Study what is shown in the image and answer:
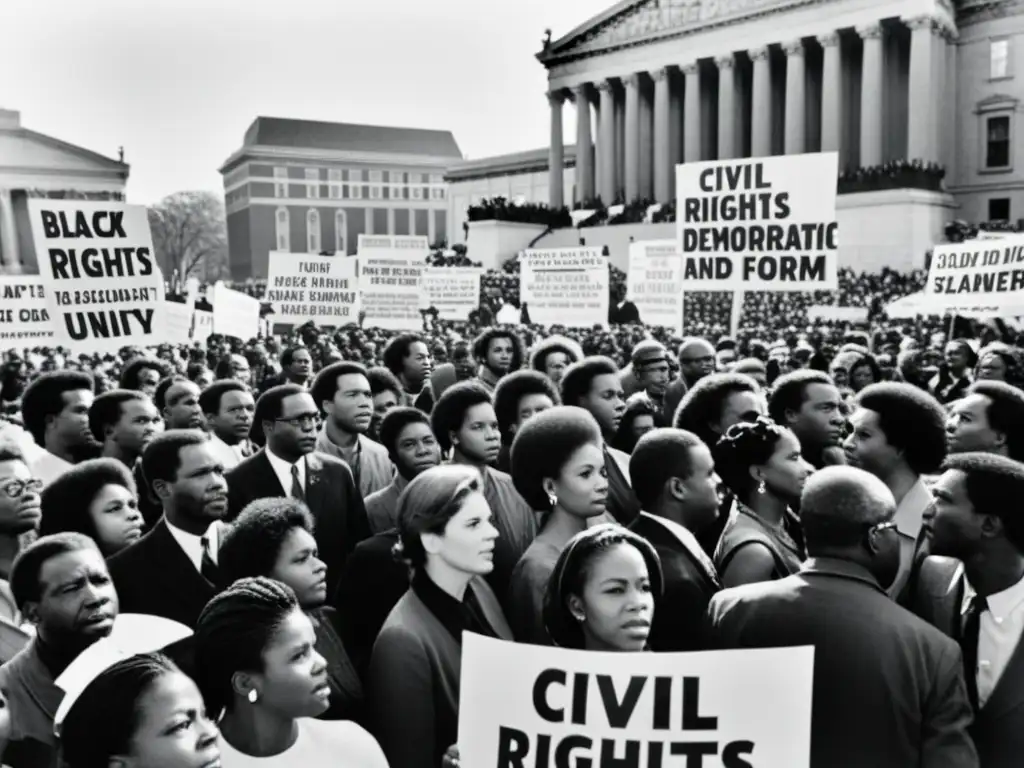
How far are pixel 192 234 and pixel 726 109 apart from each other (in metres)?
64.8

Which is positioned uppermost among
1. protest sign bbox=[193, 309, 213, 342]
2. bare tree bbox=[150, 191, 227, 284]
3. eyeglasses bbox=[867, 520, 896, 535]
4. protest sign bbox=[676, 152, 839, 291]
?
bare tree bbox=[150, 191, 227, 284]

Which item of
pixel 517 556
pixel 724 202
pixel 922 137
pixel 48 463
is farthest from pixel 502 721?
pixel 922 137

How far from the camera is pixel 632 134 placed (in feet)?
185

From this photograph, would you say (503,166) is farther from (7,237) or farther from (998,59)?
(998,59)

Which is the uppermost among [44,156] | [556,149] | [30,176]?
[44,156]

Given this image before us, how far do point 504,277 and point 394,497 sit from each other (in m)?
36.7

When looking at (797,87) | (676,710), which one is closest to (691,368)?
(676,710)

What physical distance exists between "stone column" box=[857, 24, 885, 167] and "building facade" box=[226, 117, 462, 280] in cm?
6029

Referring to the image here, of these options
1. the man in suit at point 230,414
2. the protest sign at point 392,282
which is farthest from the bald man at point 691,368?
the protest sign at point 392,282

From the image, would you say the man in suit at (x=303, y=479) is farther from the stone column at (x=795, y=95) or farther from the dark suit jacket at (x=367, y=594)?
the stone column at (x=795, y=95)

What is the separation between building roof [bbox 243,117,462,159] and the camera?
10138 cm

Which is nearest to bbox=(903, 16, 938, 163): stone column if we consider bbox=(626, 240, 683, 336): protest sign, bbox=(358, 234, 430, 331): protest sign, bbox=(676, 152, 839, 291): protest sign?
bbox=(626, 240, 683, 336): protest sign

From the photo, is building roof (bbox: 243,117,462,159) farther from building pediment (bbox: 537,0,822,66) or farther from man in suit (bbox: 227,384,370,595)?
man in suit (bbox: 227,384,370,595)

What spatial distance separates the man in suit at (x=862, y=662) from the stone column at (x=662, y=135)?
172ft
